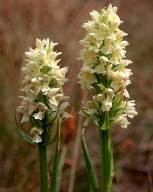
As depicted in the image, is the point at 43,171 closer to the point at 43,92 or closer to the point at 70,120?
the point at 43,92

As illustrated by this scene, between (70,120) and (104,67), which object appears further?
(70,120)

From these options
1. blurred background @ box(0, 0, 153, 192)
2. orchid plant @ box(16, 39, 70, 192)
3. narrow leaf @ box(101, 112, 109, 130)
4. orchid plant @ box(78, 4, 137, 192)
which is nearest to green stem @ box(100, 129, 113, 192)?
orchid plant @ box(78, 4, 137, 192)

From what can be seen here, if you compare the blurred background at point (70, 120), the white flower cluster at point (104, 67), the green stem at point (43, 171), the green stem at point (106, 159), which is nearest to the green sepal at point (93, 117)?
the white flower cluster at point (104, 67)

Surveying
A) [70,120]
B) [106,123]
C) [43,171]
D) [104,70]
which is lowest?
[43,171]

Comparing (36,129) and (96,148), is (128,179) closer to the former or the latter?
(96,148)

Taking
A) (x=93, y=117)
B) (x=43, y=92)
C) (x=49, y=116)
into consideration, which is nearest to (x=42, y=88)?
(x=43, y=92)

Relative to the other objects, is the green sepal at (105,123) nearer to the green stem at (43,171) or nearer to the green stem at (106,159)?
the green stem at (106,159)
